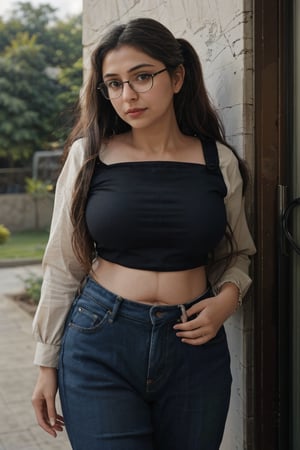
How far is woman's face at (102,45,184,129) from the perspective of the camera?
176 centimetres

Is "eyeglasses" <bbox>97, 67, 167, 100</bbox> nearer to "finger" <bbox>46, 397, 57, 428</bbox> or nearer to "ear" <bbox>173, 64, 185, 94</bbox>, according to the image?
"ear" <bbox>173, 64, 185, 94</bbox>

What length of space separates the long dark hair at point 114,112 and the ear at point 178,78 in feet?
0.08

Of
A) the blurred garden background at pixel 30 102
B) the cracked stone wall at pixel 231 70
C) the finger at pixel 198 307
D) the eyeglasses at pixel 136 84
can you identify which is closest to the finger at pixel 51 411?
the finger at pixel 198 307

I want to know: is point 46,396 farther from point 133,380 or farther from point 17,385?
point 17,385

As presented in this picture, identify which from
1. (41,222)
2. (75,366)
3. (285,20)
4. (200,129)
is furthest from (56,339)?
(41,222)

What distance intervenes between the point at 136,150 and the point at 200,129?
24 cm

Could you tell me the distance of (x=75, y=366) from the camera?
1758mm

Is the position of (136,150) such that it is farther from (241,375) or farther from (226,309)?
(241,375)

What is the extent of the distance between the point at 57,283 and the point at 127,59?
0.64 metres

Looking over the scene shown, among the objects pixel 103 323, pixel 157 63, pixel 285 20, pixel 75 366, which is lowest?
pixel 75 366

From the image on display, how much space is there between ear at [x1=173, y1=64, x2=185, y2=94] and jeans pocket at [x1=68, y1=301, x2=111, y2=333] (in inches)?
26.0

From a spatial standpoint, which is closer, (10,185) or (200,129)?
(200,129)

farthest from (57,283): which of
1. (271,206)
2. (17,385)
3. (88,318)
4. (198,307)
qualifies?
(17,385)

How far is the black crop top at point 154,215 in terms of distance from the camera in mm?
1752
